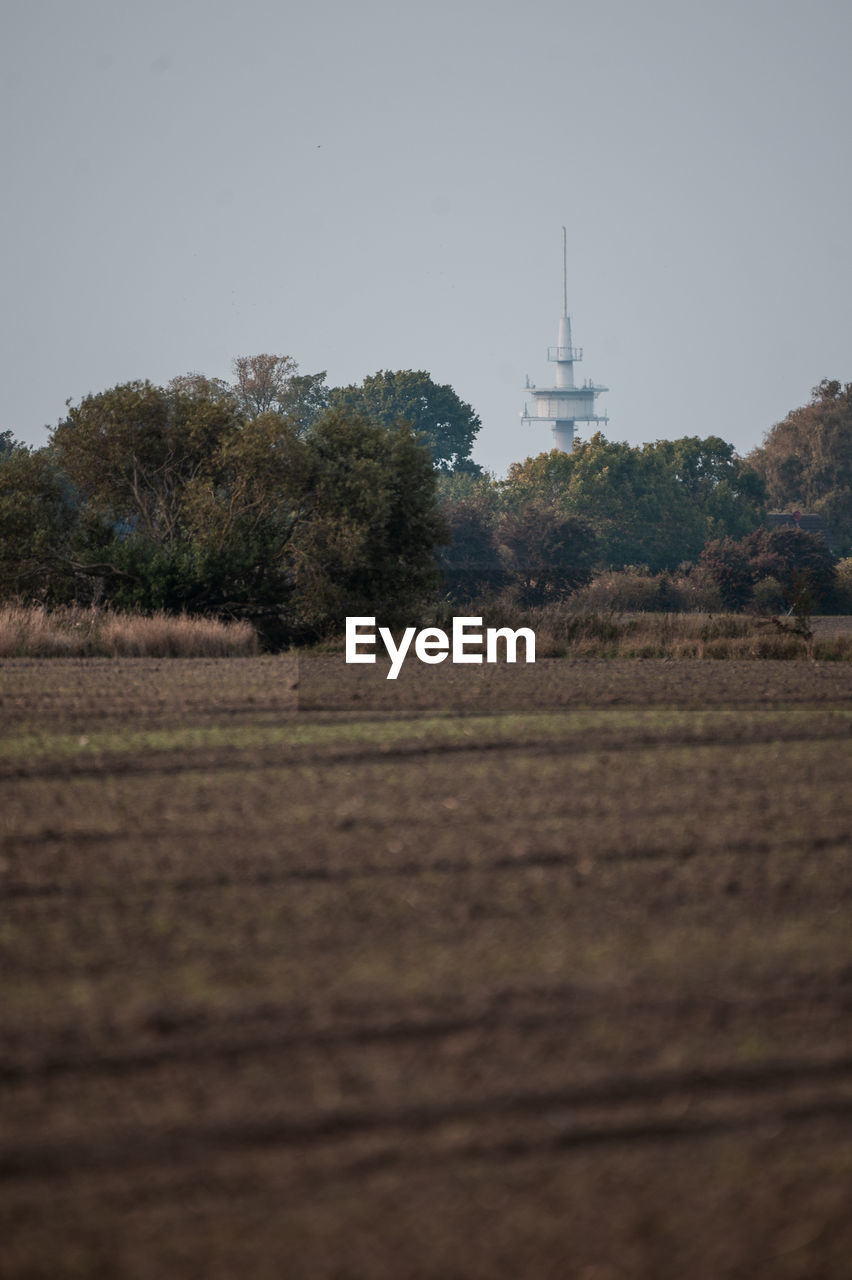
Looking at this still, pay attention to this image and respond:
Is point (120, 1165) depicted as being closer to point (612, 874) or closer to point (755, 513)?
point (612, 874)

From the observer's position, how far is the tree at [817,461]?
305 ft

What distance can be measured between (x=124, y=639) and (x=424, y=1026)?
20.4m

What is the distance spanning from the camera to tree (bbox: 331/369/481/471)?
98688 mm

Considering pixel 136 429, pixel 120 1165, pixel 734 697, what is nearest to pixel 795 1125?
pixel 120 1165

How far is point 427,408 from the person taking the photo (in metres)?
100

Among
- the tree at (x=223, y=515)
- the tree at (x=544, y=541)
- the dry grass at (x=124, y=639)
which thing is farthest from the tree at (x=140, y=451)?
the tree at (x=544, y=541)

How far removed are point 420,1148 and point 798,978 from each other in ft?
6.79

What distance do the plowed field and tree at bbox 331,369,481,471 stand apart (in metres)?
89.3

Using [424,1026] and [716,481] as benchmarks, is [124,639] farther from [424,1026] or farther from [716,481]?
[716,481]

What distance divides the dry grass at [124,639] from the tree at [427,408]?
72.8 m

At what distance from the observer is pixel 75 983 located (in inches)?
218

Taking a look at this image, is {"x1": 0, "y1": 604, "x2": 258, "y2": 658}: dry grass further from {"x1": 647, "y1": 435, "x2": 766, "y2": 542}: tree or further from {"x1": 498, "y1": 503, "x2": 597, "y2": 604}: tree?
{"x1": 647, "y1": 435, "x2": 766, "y2": 542}: tree

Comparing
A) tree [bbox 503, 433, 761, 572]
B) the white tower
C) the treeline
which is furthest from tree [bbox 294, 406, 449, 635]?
the white tower

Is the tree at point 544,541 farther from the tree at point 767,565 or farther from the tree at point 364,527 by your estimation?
the tree at point 364,527
